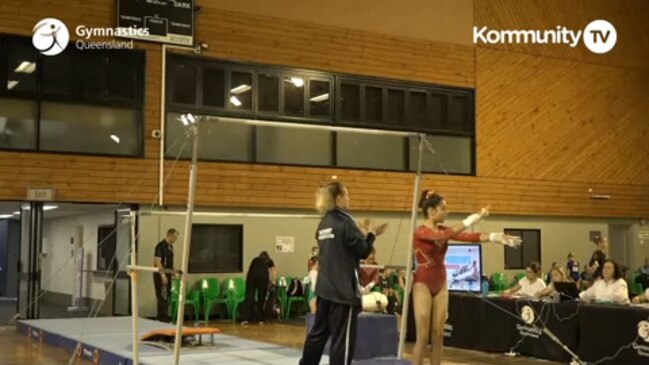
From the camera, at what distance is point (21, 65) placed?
15234 mm

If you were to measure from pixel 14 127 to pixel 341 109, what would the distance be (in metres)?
7.22

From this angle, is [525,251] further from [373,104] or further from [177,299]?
[177,299]

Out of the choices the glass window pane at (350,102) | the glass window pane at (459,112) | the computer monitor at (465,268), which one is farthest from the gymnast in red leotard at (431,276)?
the glass window pane at (459,112)

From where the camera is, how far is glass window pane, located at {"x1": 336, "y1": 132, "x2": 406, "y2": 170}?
18.3 m

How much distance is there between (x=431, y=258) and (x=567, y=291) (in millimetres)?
4967

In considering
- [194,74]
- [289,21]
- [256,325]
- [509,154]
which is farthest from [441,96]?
[256,325]

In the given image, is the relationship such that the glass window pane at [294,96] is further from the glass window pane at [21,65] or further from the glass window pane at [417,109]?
the glass window pane at [21,65]

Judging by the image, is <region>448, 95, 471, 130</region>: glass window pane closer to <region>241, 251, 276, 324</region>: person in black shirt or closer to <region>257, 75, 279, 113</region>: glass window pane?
<region>257, 75, 279, 113</region>: glass window pane

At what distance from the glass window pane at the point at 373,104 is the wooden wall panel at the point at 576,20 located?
3.39 m

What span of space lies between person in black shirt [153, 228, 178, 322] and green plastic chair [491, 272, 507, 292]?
319 inches

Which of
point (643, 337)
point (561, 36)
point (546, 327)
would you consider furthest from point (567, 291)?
point (561, 36)

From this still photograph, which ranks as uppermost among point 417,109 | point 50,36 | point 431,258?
point 50,36

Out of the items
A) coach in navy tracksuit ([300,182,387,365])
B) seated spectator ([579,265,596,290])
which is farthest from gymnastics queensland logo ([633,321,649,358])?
seated spectator ([579,265,596,290])

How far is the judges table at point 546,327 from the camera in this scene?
939cm
